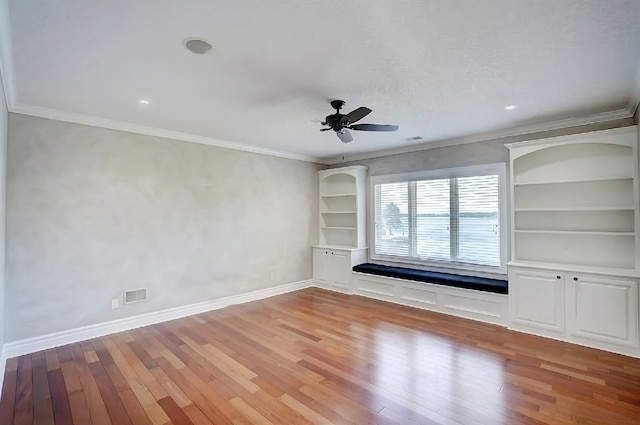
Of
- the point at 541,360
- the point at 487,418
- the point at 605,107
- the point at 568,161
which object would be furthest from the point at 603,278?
the point at 487,418

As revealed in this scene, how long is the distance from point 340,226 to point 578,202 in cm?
394

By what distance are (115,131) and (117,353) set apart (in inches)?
104

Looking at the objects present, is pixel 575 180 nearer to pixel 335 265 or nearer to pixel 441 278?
pixel 441 278

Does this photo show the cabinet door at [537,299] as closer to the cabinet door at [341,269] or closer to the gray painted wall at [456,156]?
the gray painted wall at [456,156]

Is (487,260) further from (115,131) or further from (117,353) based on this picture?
(115,131)

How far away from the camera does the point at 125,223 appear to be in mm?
4172

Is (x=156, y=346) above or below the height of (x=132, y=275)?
below

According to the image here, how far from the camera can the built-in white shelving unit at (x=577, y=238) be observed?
136 inches

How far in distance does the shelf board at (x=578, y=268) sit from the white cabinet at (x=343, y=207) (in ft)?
9.13

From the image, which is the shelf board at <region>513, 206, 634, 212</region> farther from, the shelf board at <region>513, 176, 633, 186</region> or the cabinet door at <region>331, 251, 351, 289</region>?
the cabinet door at <region>331, 251, 351, 289</region>

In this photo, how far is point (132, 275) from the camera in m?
4.23

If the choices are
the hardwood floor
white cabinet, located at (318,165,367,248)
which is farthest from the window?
the hardwood floor

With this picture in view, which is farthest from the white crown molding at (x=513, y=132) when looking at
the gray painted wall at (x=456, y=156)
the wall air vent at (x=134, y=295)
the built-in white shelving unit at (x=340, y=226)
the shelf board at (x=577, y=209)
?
the wall air vent at (x=134, y=295)

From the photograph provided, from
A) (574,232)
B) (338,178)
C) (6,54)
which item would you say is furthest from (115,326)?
(574,232)
